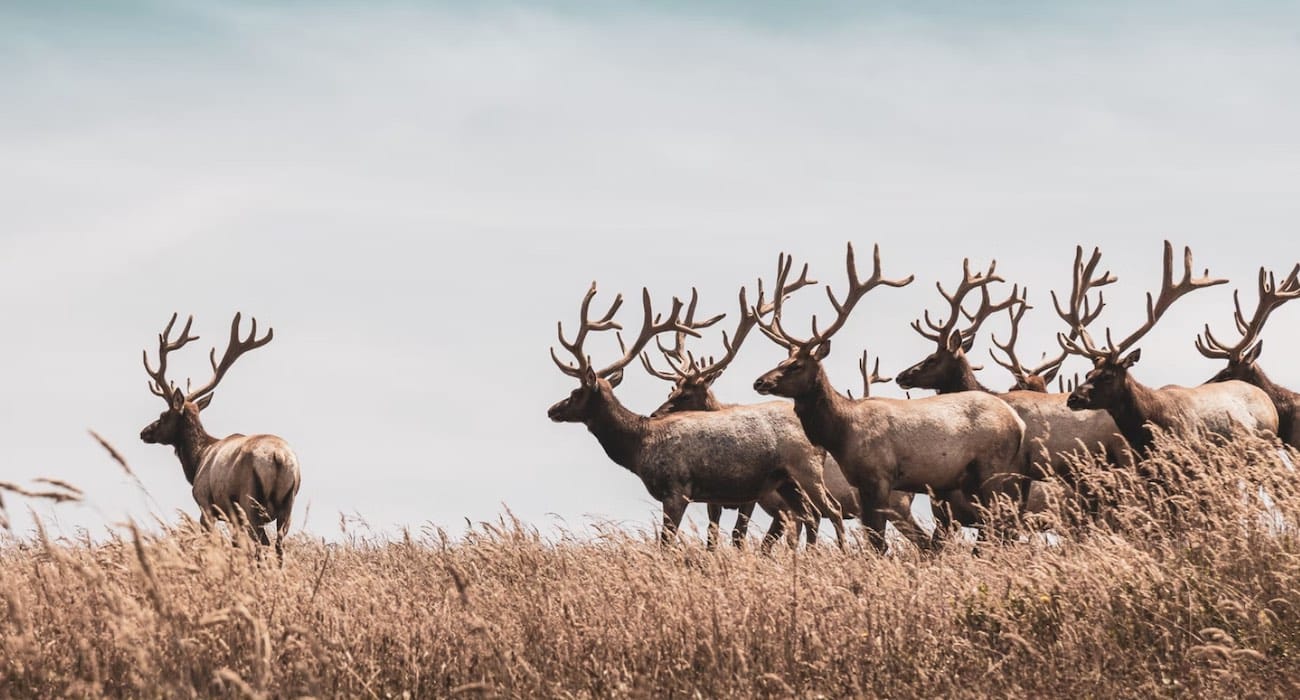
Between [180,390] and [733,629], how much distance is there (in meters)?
10.9

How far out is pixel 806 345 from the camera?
12.7m

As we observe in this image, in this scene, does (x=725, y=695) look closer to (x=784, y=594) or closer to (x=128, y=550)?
(x=784, y=594)

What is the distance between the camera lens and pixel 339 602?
699 centimetres

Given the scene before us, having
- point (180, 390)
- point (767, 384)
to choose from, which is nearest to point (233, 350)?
point (180, 390)

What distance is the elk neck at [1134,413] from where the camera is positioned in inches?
498

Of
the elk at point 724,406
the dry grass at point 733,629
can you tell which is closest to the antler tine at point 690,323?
Result: the elk at point 724,406

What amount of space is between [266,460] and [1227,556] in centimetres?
931

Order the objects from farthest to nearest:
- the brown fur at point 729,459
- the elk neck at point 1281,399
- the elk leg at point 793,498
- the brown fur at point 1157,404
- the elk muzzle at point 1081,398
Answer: the elk neck at point 1281,399 → the elk leg at point 793,498 → the brown fur at point 729,459 → the brown fur at point 1157,404 → the elk muzzle at point 1081,398

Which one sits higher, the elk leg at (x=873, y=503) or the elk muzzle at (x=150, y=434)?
the elk muzzle at (x=150, y=434)

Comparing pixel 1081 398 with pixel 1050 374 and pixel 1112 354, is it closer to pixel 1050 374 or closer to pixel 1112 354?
pixel 1112 354

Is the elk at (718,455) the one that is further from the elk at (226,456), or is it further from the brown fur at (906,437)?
the elk at (226,456)

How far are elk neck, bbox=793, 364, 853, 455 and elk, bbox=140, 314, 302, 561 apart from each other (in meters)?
4.56

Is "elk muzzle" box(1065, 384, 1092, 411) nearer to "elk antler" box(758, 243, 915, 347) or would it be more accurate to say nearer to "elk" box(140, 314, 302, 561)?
"elk antler" box(758, 243, 915, 347)

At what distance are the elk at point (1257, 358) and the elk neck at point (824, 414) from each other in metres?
5.14
